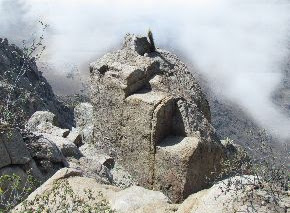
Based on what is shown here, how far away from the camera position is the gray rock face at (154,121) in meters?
37.1

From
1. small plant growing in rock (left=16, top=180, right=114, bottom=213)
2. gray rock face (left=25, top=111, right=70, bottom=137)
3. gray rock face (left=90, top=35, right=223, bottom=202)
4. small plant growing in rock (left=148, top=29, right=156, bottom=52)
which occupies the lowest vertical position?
gray rock face (left=25, top=111, right=70, bottom=137)

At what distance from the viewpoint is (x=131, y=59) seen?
43594 mm

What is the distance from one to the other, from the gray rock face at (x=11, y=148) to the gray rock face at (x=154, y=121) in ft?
33.4

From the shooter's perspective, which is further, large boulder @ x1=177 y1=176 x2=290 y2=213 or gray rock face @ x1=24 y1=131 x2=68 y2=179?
gray rock face @ x1=24 y1=131 x2=68 y2=179

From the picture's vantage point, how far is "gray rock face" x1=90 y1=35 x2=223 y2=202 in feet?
122

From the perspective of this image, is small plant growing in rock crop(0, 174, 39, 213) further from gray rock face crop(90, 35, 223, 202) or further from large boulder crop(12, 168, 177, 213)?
gray rock face crop(90, 35, 223, 202)

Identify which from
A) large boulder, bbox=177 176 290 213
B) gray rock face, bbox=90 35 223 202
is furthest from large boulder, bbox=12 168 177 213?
gray rock face, bbox=90 35 223 202

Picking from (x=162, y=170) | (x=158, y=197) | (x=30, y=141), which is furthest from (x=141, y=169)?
(x=158, y=197)

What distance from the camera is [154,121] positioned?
38.1 meters

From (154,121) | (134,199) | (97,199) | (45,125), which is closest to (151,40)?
(154,121)

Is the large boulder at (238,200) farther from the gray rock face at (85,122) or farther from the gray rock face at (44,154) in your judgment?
the gray rock face at (85,122)

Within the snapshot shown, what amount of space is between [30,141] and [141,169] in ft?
30.6

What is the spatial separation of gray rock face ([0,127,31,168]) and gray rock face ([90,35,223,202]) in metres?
10.2

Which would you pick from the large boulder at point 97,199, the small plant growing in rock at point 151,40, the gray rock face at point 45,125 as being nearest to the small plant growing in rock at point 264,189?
the large boulder at point 97,199
